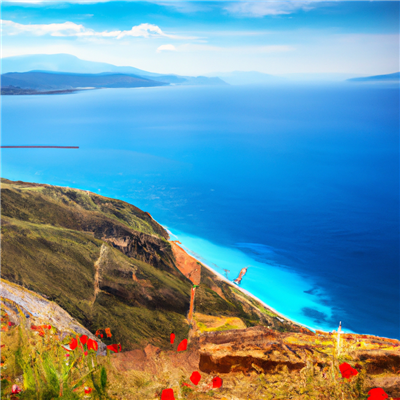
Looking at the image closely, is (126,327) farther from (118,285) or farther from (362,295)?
(362,295)

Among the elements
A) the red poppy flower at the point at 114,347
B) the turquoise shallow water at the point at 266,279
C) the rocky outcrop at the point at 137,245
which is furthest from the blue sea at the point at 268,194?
the red poppy flower at the point at 114,347

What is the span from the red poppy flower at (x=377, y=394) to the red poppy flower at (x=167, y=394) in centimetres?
91

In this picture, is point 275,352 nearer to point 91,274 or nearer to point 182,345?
point 182,345

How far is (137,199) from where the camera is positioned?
6102 millimetres

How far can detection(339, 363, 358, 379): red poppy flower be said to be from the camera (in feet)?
4.90

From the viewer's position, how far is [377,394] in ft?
4.67

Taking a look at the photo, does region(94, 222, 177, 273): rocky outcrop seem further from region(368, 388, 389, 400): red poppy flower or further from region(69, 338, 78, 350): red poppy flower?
region(368, 388, 389, 400): red poppy flower

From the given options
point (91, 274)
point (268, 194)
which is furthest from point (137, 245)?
point (268, 194)

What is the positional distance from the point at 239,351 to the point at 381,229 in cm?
635

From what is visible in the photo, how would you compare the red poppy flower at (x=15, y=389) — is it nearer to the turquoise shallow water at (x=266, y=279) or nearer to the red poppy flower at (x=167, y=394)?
the red poppy flower at (x=167, y=394)

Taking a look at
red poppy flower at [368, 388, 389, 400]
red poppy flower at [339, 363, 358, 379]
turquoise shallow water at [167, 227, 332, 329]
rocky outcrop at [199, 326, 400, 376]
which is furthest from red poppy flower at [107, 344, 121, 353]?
turquoise shallow water at [167, 227, 332, 329]

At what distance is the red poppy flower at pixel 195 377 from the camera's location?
4.71 ft

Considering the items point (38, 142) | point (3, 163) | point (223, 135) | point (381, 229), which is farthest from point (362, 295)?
point (223, 135)

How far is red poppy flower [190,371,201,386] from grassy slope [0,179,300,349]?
0.86ft
